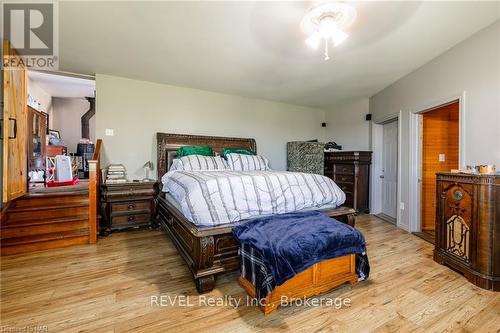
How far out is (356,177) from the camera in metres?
4.43

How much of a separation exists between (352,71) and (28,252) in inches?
196

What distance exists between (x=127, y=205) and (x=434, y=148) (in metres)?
5.00

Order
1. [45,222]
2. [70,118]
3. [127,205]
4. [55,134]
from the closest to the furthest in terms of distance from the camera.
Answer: [45,222]
[127,205]
[55,134]
[70,118]

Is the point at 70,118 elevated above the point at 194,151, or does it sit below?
above

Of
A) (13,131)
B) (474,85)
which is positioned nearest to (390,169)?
(474,85)

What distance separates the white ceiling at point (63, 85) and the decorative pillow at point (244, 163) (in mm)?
3579

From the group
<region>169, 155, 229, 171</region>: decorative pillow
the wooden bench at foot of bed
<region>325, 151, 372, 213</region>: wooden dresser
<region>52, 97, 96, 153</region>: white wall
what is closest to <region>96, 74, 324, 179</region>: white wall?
<region>169, 155, 229, 171</region>: decorative pillow

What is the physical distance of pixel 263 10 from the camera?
2.05m

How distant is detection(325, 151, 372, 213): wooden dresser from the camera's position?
445 centimetres

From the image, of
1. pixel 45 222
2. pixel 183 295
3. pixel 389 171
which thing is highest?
pixel 389 171

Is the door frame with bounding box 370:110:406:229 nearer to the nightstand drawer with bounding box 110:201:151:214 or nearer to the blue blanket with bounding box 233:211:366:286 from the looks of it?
the blue blanket with bounding box 233:211:366:286

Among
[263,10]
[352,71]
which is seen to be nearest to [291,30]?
[263,10]

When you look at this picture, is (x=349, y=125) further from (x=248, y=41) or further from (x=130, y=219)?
(x=130, y=219)

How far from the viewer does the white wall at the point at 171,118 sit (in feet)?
12.3
